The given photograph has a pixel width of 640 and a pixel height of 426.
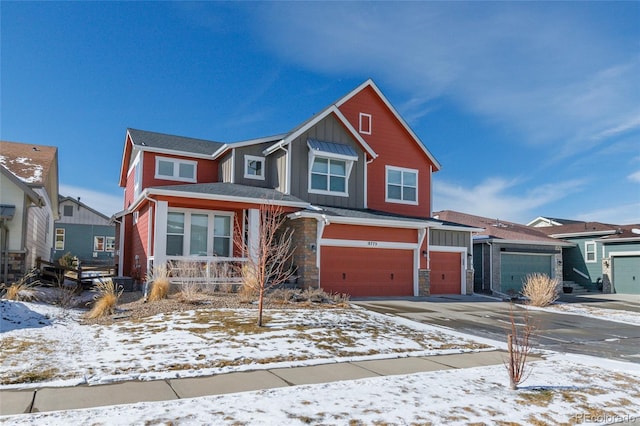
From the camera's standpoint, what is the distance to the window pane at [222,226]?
17.7 metres

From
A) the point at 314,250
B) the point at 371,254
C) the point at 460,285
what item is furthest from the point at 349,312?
the point at 460,285

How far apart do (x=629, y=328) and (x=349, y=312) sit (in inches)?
324

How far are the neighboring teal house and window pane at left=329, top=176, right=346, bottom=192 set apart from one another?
17.7 m

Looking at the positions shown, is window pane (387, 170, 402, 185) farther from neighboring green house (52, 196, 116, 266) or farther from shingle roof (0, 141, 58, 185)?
neighboring green house (52, 196, 116, 266)

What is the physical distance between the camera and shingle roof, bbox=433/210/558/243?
83.9 feet

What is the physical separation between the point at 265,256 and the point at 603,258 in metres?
→ 25.5

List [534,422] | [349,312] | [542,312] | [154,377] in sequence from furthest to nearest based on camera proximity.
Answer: [542,312], [349,312], [154,377], [534,422]

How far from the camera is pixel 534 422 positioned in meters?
5.18

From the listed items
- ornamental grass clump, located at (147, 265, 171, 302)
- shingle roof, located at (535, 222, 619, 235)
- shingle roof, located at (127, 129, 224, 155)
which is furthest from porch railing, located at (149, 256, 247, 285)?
shingle roof, located at (535, 222, 619, 235)

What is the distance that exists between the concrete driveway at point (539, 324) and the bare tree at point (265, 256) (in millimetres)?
3151

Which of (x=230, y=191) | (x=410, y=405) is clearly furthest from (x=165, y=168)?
(x=410, y=405)

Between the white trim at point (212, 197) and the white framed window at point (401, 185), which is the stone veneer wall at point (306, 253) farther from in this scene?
the white framed window at point (401, 185)

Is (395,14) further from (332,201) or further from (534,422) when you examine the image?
(534,422)

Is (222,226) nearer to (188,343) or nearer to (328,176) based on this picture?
(328,176)
